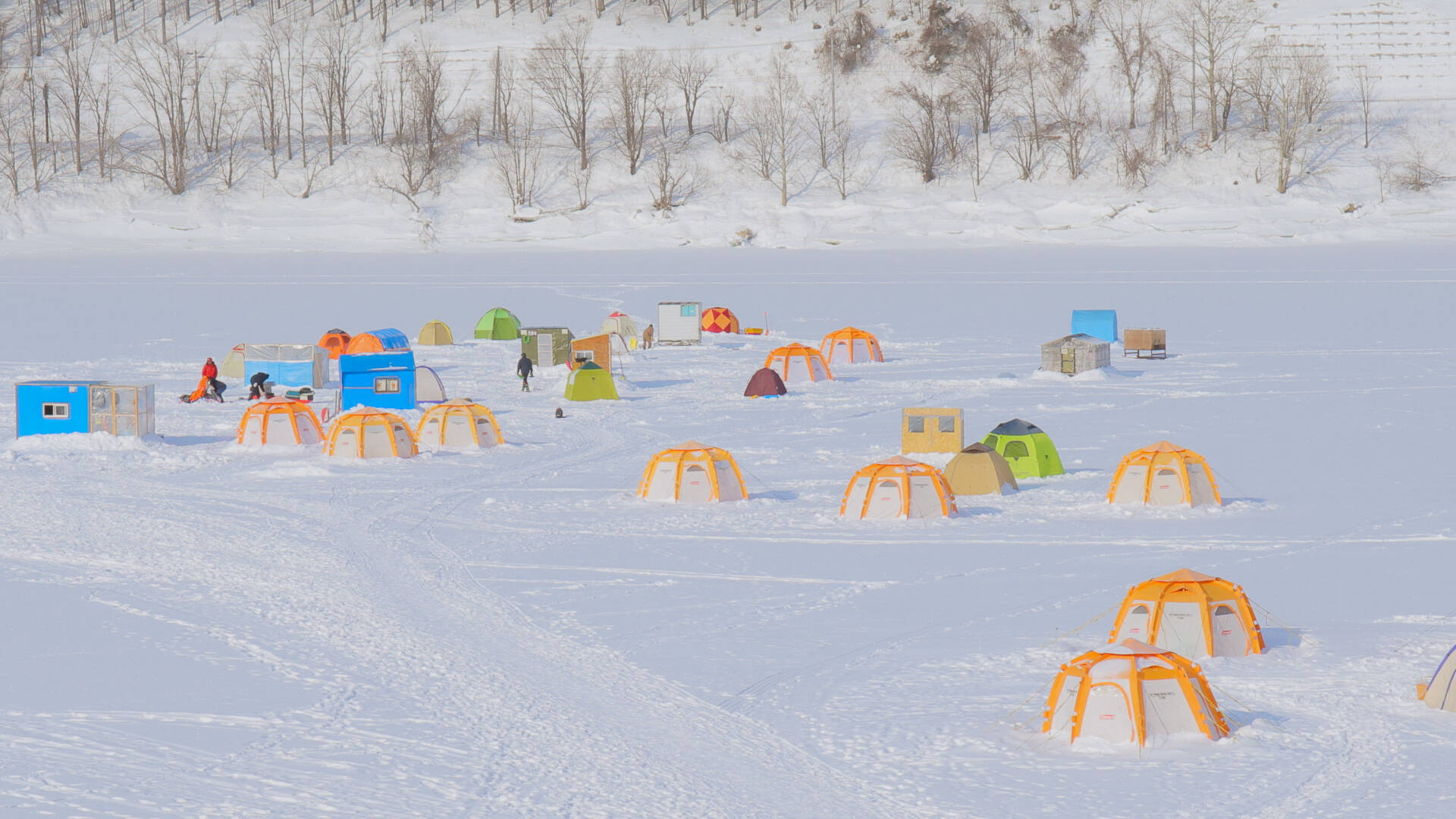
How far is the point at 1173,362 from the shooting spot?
39.7m

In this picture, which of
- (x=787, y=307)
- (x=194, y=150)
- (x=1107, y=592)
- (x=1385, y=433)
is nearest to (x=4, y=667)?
(x=1107, y=592)

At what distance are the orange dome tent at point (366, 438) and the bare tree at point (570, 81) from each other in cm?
5795

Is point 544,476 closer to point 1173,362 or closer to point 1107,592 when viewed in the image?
point 1107,592

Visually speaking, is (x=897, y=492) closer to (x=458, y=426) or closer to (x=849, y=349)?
(x=458, y=426)

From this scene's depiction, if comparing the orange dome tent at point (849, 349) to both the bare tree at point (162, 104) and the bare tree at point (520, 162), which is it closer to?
the bare tree at point (520, 162)

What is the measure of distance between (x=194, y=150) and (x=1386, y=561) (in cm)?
7922

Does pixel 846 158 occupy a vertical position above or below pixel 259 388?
above

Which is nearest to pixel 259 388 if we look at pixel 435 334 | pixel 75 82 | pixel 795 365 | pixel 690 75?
pixel 795 365

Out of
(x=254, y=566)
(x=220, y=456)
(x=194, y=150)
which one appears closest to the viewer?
(x=254, y=566)

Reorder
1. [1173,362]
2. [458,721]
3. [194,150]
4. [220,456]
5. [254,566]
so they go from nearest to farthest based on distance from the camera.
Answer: [458,721]
[254,566]
[220,456]
[1173,362]
[194,150]

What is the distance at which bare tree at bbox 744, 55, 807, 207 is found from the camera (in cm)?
7919

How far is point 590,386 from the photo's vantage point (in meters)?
33.2

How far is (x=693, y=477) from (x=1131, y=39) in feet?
239

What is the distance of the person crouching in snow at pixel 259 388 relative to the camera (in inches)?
1281
